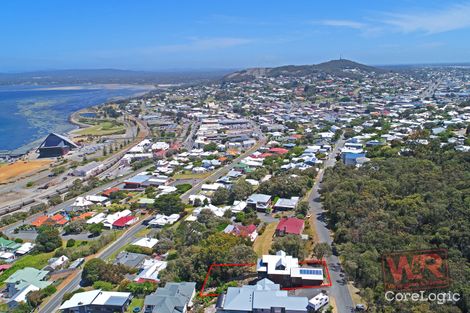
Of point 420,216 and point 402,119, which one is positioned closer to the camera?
point 420,216

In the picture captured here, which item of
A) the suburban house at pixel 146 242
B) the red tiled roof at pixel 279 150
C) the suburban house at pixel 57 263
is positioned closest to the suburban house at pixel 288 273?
the suburban house at pixel 146 242

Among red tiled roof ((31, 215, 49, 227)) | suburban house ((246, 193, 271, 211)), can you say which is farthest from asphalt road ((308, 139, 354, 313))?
A: red tiled roof ((31, 215, 49, 227))

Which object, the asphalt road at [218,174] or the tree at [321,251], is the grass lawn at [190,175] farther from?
the tree at [321,251]

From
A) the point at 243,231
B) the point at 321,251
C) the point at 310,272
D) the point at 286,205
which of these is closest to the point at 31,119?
the point at 286,205

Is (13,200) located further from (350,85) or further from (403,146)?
(350,85)

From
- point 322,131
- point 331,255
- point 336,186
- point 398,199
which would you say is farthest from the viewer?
point 322,131

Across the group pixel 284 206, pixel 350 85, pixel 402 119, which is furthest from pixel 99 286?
pixel 350 85

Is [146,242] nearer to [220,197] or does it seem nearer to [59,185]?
[220,197]
